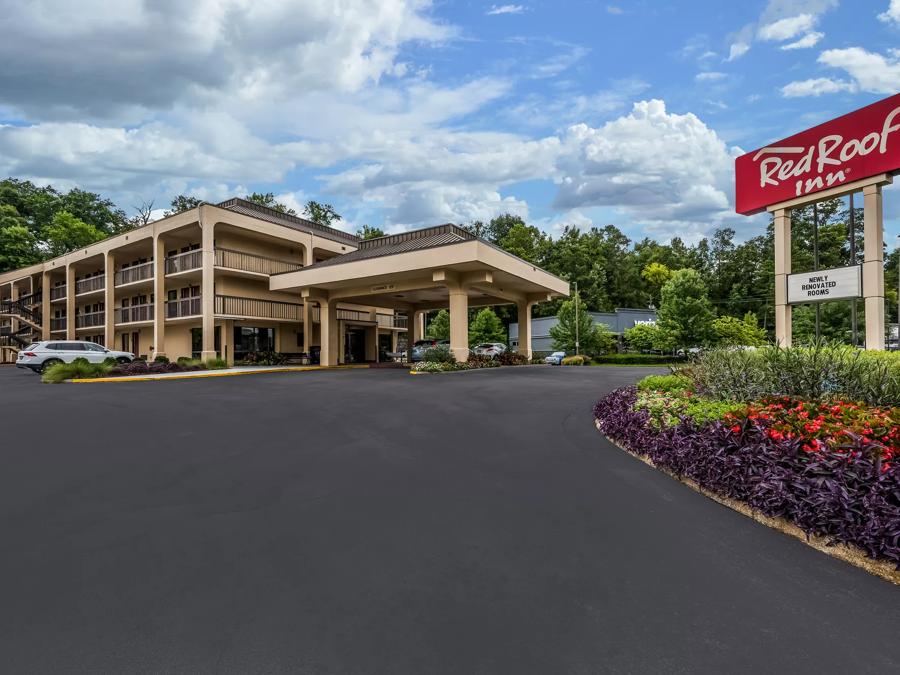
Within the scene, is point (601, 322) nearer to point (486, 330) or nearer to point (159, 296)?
point (486, 330)

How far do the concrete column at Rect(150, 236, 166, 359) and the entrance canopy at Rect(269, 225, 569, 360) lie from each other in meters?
6.72

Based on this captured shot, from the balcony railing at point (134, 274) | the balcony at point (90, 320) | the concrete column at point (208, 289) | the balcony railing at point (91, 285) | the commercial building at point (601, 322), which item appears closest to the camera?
the concrete column at point (208, 289)

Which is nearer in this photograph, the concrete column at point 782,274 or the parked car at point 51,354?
the concrete column at point 782,274

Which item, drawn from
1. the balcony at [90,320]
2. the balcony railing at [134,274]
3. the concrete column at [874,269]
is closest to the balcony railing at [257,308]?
the balcony railing at [134,274]

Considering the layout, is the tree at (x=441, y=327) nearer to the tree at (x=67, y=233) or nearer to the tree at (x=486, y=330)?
the tree at (x=486, y=330)

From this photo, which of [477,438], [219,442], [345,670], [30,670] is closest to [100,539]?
[30,670]

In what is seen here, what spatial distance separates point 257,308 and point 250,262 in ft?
8.83

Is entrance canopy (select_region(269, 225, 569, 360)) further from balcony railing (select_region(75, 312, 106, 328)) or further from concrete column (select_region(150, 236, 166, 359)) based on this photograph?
A: balcony railing (select_region(75, 312, 106, 328))

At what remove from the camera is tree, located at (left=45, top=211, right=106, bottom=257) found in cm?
4522

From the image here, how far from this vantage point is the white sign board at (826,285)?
12.8 meters

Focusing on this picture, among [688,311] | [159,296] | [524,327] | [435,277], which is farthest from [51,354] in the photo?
[688,311]

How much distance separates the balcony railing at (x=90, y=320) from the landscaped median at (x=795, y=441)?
3777cm

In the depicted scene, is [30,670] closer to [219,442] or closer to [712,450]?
[219,442]

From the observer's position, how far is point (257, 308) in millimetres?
26547
